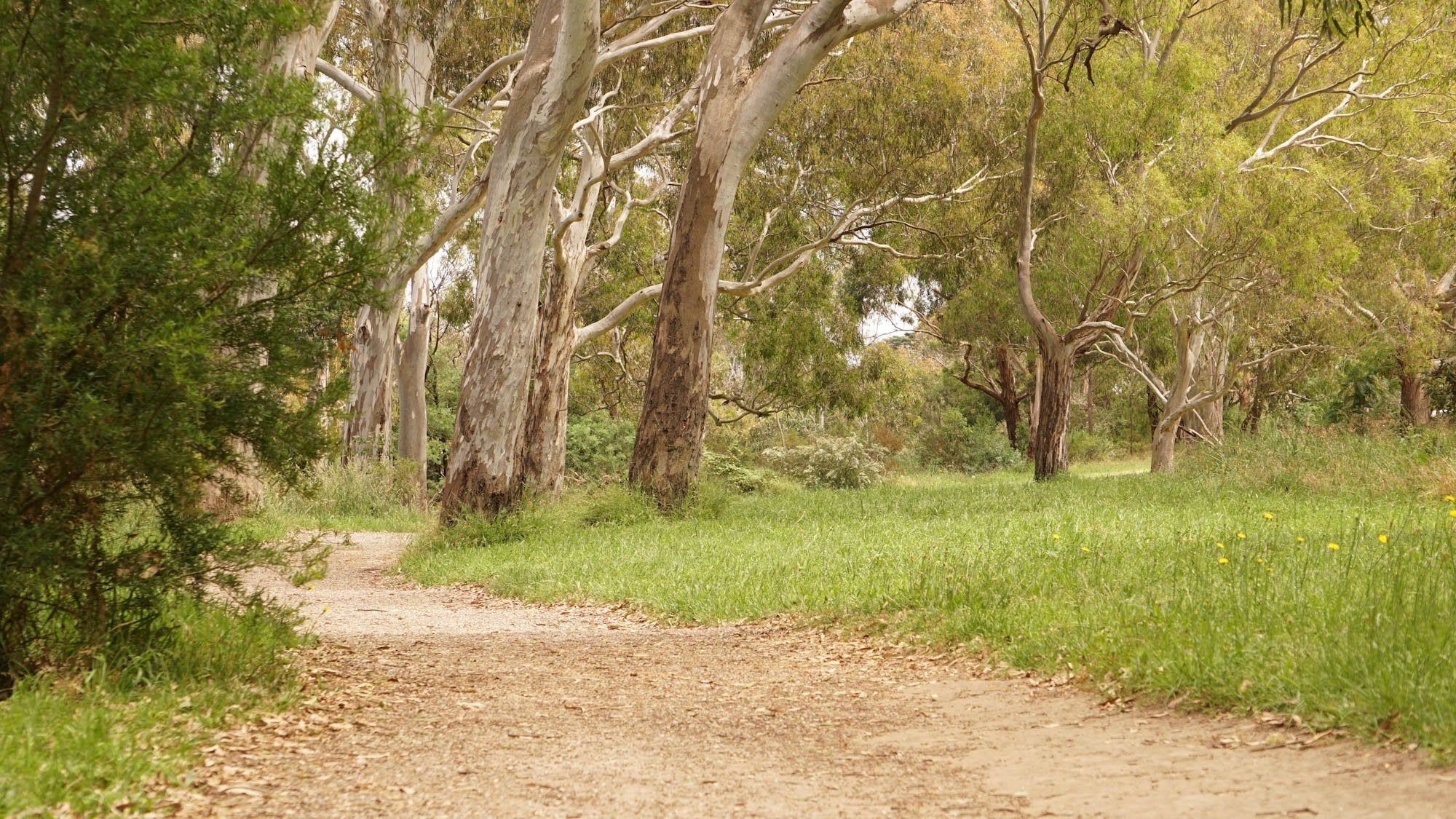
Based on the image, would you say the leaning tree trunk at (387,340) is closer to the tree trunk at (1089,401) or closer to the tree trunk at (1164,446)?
the tree trunk at (1164,446)

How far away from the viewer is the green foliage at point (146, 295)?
14.9 feet

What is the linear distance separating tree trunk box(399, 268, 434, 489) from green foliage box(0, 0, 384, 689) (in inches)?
646

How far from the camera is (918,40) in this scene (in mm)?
22453

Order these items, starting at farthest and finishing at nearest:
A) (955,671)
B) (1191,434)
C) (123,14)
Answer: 1. (1191,434)
2. (955,671)
3. (123,14)

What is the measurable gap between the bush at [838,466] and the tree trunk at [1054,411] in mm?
6022

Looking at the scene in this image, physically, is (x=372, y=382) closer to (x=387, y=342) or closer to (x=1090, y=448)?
(x=387, y=342)

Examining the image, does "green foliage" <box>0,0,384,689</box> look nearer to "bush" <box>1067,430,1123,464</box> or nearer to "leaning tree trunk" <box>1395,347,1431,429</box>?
"leaning tree trunk" <box>1395,347,1431,429</box>

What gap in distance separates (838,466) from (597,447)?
5.95 meters

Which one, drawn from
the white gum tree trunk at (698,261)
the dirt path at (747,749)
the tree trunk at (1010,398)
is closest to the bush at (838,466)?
the tree trunk at (1010,398)

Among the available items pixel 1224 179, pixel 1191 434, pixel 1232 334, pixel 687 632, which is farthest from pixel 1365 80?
pixel 687 632

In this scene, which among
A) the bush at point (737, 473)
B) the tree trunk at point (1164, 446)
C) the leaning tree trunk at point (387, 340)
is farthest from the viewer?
the bush at point (737, 473)

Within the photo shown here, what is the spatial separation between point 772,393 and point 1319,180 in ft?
39.9

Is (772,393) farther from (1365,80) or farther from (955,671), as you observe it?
(955,671)

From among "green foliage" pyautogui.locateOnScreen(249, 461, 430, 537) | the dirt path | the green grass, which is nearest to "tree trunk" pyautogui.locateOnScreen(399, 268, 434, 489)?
"green foliage" pyautogui.locateOnScreen(249, 461, 430, 537)
